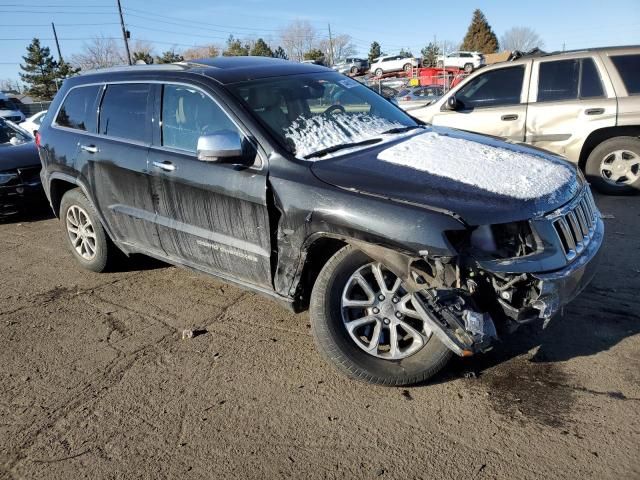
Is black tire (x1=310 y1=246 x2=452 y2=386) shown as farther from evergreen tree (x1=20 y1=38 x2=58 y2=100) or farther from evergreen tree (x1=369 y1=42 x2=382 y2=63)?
evergreen tree (x1=369 y1=42 x2=382 y2=63)

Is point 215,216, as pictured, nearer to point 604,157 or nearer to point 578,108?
point 578,108

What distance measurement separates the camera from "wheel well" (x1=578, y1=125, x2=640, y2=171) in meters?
6.68

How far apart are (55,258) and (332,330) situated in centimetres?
405

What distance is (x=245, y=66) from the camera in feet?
13.2

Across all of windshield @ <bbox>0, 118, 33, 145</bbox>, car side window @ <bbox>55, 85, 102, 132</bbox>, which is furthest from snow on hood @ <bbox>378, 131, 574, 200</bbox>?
windshield @ <bbox>0, 118, 33, 145</bbox>

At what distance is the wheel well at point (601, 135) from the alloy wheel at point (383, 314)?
5108 mm

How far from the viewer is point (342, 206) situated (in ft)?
9.49

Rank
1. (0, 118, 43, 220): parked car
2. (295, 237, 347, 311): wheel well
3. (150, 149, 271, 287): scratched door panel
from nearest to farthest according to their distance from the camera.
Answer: (295, 237, 347, 311): wheel well → (150, 149, 271, 287): scratched door panel → (0, 118, 43, 220): parked car

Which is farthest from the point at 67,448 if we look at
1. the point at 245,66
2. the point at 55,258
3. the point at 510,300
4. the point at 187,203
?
the point at 55,258

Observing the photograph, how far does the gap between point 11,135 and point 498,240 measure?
8082 millimetres

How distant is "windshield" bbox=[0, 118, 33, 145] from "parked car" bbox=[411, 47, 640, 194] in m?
6.40

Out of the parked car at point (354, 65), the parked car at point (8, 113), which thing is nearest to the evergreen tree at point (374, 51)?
the parked car at point (354, 65)

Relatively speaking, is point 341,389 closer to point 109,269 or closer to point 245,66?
point 245,66

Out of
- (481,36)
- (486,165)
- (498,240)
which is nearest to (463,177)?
(486,165)
